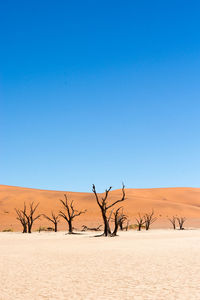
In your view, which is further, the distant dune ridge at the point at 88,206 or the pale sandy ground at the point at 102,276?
the distant dune ridge at the point at 88,206

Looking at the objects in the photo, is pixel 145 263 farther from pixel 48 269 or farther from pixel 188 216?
pixel 188 216

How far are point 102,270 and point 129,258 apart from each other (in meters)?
3.13

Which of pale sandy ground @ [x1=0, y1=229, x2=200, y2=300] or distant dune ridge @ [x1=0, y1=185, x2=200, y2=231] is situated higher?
distant dune ridge @ [x1=0, y1=185, x2=200, y2=231]

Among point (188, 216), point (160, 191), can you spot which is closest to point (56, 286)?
point (188, 216)

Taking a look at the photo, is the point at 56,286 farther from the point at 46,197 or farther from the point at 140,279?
the point at 46,197

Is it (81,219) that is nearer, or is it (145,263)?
(145,263)

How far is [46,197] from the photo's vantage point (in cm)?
8331

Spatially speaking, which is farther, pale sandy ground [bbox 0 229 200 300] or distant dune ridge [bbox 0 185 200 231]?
distant dune ridge [bbox 0 185 200 231]

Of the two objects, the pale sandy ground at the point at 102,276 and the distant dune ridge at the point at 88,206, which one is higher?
the distant dune ridge at the point at 88,206

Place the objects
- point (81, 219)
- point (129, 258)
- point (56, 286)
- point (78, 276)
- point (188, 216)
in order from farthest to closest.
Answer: point (188, 216) < point (81, 219) < point (129, 258) < point (78, 276) < point (56, 286)

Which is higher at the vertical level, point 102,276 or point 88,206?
point 88,206

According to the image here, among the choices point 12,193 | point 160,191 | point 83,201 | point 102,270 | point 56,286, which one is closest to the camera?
point 56,286

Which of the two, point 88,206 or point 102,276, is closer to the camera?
point 102,276

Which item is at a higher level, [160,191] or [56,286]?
[160,191]
